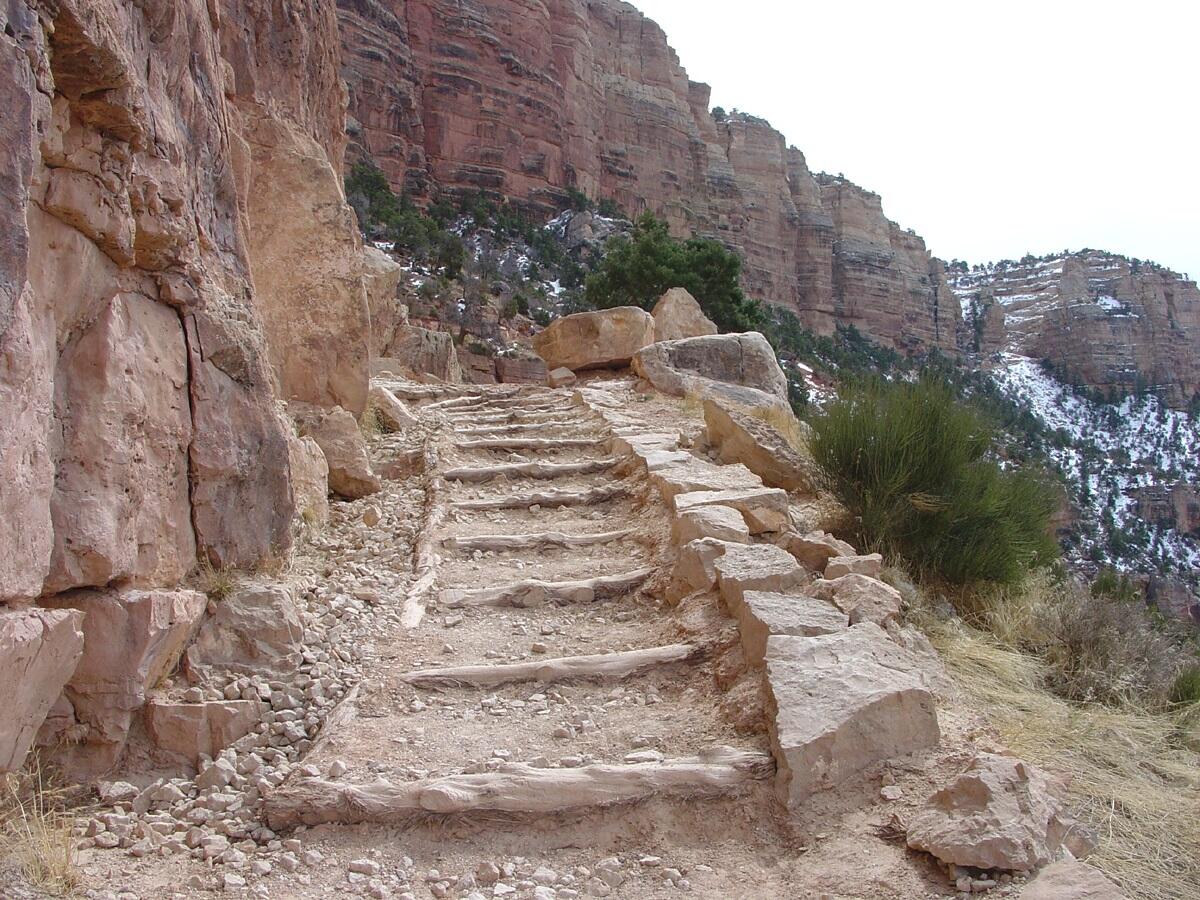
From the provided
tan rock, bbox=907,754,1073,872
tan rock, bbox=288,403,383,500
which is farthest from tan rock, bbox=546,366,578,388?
tan rock, bbox=907,754,1073,872

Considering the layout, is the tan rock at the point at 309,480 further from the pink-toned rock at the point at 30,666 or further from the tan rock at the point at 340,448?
the pink-toned rock at the point at 30,666

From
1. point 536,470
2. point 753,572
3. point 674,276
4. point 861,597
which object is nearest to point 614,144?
point 674,276

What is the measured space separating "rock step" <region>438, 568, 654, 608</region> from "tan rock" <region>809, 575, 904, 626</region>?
1.00 meters

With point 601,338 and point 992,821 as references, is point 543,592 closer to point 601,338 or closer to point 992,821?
point 992,821

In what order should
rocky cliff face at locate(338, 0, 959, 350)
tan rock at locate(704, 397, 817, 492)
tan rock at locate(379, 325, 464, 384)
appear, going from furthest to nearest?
rocky cliff face at locate(338, 0, 959, 350) < tan rock at locate(379, 325, 464, 384) < tan rock at locate(704, 397, 817, 492)

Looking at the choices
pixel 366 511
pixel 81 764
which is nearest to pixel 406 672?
pixel 81 764

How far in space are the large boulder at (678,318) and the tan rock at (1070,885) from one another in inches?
400

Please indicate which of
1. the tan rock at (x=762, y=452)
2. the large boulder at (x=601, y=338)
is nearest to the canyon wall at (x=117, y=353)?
the tan rock at (x=762, y=452)

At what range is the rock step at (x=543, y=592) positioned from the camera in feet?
13.3

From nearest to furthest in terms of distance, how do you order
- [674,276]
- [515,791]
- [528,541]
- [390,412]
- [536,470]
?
[515,791]
[528,541]
[536,470]
[390,412]
[674,276]

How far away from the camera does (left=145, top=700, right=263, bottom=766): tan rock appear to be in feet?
8.73

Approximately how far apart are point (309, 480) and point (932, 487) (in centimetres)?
353

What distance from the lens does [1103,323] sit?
60.3 metres

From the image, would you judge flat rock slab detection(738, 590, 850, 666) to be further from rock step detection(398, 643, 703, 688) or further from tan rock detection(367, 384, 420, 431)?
tan rock detection(367, 384, 420, 431)
